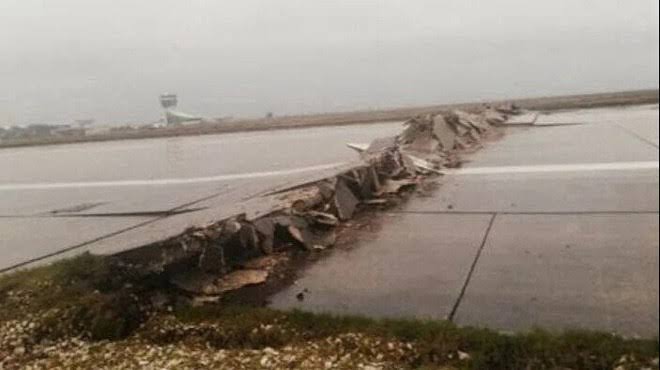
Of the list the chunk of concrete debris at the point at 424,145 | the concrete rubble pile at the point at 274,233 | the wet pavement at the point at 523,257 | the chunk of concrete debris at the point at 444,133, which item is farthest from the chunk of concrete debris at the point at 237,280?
the chunk of concrete debris at the point at 444,133

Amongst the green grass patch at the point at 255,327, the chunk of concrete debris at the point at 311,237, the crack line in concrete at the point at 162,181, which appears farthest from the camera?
the crack line in concrete at the point at 162,181

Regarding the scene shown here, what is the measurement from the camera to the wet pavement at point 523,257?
128 inches

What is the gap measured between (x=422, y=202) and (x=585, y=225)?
2152 mm

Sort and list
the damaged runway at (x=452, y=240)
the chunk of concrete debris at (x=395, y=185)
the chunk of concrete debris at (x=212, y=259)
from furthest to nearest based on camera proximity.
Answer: the chunk of concrete debris at (x=395, y=185) → the chunk of concrete debris at (x=212, y=259) → the damaged runway at (x=452, y=240)

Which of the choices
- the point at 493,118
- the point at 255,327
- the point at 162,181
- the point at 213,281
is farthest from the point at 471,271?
the point at 493,118

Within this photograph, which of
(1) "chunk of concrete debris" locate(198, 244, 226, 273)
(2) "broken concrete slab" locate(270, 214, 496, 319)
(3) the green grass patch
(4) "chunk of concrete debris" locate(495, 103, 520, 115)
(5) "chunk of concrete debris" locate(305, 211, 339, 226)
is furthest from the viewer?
(4) "chunk of concrete debris" locate(495, 103, 520, 115)

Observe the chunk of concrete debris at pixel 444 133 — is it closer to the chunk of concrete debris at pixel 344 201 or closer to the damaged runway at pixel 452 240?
the damaged runway at pixel 452 240

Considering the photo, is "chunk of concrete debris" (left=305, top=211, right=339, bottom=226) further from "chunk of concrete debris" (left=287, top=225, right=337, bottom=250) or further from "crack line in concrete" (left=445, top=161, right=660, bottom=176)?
"crack line in concrete" (left=445, top=161, right=660, bottom=176)

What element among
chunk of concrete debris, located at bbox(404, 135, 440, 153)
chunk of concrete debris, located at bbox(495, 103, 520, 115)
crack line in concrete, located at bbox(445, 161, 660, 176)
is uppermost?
chunk of concrete debris, located at bbox(495, 103, 520, 115)

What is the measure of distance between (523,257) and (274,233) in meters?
2.21

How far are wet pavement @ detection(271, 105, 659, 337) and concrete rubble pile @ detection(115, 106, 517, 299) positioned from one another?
0.47 meters

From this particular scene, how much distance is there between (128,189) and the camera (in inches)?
364

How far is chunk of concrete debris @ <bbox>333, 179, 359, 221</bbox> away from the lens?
5.99 m

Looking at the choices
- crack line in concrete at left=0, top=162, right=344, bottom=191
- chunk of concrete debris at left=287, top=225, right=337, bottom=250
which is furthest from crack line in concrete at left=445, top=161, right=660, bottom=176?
chunk of concrete debris at left=287, top=225, right=337, bottom=250
